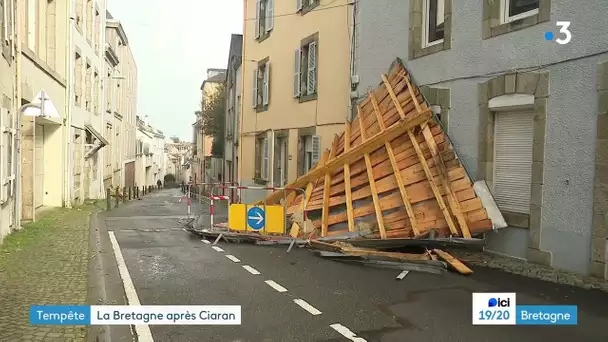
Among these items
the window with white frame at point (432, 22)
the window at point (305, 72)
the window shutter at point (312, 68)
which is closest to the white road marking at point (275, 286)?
the window with white frame at point (432, 22)

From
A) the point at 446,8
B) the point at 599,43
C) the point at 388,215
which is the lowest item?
the point at 388,215

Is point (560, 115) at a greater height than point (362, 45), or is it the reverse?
point (362, 45)

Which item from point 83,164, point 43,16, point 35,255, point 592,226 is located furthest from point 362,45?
point 83,164

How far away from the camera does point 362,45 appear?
1247 centimetres

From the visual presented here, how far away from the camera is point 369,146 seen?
9.84 m

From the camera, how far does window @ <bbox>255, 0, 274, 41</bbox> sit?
60.4 feet

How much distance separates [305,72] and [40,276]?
1080cm

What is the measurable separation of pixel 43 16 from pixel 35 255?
32.0ft

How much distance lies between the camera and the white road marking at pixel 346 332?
454cm

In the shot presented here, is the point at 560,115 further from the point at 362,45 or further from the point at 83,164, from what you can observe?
the point at 83,164

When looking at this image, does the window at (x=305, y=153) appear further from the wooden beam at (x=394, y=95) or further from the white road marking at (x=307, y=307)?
the white road marking at (x=307, y=307)

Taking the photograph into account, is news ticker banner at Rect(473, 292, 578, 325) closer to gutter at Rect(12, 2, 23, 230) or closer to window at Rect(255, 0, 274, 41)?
gutter at Rect(12, 2, 23, 230)

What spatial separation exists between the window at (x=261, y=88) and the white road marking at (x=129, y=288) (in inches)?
368

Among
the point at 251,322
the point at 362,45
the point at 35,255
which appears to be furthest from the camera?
the point at 362,45
